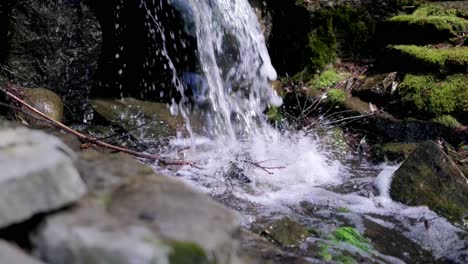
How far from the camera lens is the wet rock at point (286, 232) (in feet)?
9.59

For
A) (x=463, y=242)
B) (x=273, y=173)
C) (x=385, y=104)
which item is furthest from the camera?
(x=385, y=104)

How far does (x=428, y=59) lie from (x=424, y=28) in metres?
0.64

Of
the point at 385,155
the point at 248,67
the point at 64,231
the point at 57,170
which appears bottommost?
the point at 385,155

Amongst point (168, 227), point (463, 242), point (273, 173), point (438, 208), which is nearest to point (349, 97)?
point (273, 173)

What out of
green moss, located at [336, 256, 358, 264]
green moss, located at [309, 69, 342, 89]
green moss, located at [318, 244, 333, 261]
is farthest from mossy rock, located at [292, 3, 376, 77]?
green moss, located at [336, 256, 358, 264]

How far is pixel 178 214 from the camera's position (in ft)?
5.90

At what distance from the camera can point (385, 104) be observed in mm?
5379

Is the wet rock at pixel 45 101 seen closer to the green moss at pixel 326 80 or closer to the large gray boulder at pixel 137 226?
the large gray boulder at pixel 137 226

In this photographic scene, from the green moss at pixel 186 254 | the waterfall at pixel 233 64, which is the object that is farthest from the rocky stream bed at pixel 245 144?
the waterfall at pixel 233 64

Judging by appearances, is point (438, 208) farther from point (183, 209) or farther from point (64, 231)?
point (64, 231)

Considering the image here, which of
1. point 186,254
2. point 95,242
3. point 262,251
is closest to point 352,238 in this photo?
point 262,251

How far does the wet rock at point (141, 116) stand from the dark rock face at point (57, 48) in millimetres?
292

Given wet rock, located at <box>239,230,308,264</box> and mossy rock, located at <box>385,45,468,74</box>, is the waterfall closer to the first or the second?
mossy rock, located at <box>385,45,468,74</box>

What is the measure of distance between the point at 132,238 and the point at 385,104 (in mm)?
4295
